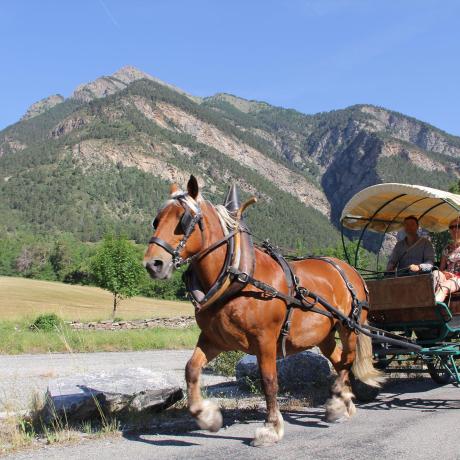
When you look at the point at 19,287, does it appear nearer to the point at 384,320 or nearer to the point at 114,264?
the point at 114,264

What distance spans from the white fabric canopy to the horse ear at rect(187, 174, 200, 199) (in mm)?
4081

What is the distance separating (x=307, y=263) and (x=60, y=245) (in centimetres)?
10665

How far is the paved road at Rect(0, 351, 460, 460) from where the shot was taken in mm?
5137

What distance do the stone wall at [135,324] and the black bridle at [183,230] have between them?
2548 centimetres

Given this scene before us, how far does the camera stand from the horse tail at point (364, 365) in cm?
713

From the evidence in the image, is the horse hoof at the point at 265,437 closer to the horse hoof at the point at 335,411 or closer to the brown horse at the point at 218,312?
the brown horse at the point at 218,312

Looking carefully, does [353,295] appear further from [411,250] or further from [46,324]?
[46,324]

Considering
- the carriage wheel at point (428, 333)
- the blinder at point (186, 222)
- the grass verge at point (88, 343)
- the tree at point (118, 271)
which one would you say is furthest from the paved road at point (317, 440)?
the tree at point (118, 271)

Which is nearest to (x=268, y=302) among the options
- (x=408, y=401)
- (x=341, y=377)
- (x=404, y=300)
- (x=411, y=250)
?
(x=341, y=377)

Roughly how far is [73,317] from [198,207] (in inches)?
1483

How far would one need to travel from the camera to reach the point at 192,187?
5.28m

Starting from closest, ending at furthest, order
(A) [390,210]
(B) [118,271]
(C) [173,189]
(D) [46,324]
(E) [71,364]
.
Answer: (C) [173,189] → (A) [390,210] → (E) [71,364] → (D) [46,324] → (B) [118,271]

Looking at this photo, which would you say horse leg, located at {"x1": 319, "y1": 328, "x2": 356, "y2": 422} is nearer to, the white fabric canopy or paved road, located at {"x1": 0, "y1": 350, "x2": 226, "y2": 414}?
the white fabric canopy

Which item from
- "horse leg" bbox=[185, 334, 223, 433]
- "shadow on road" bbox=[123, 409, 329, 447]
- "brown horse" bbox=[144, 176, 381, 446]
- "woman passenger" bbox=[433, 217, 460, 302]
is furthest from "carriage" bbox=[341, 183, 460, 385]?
"horse leg" bbox=[185, 334, 223, 433]
